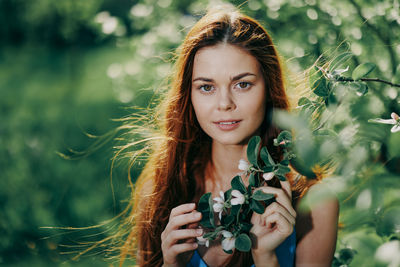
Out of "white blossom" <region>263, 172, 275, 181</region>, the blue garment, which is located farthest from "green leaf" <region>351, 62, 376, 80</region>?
the blue garment

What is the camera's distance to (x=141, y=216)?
2.16 metres

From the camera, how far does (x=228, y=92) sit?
164 cm

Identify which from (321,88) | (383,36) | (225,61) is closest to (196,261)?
(225,61)

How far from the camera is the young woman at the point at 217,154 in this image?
59.5 inches

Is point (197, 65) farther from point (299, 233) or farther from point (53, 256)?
point (53, 256)

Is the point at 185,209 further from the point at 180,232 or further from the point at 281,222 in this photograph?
the point at 281,222

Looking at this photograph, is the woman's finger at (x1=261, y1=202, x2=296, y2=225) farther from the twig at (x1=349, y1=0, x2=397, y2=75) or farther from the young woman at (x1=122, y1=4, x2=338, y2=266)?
the twig at (x1=349, y1=0, x2=397, y2=75)

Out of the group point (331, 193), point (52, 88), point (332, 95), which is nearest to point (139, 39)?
point (332, 95)

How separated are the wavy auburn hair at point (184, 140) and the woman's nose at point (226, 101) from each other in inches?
9.2

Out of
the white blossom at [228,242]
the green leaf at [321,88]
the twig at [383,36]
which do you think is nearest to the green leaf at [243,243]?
the white blossom at [228,242]

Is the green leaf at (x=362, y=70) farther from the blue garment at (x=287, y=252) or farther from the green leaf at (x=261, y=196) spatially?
the blue garment at (x=287, y=252)

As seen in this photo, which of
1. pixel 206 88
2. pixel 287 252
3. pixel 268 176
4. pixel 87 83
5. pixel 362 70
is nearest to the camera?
pixel 362 70

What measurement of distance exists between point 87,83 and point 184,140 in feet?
25.1

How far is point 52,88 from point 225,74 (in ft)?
25.5
